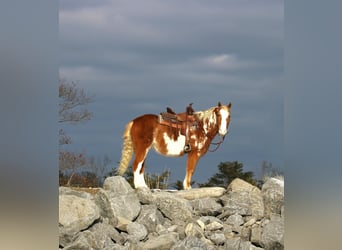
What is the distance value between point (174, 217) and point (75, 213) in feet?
1.73

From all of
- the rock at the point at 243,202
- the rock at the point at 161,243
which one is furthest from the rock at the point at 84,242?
the rock at the point at 243,202

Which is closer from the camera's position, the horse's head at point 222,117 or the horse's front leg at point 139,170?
the horse's head at point 222,117

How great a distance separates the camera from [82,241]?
3.21 m

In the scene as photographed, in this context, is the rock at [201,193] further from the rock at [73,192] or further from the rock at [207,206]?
the rock at [73,192]

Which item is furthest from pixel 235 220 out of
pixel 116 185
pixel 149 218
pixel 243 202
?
pixel 116 185

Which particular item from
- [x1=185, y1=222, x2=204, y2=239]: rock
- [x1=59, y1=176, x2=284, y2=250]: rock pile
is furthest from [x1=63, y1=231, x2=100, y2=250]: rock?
[x1=185, y1=222, x2=204, y2=239]: rock

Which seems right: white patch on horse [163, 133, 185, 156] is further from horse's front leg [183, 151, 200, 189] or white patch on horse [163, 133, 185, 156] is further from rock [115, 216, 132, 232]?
rock [115, 216, 132, 232]

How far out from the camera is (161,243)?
3211 mm

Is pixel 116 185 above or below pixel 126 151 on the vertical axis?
below

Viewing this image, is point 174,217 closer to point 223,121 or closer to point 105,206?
point 105,206

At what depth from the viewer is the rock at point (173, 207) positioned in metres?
3.34

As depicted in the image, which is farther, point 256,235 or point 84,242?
point 256,235
